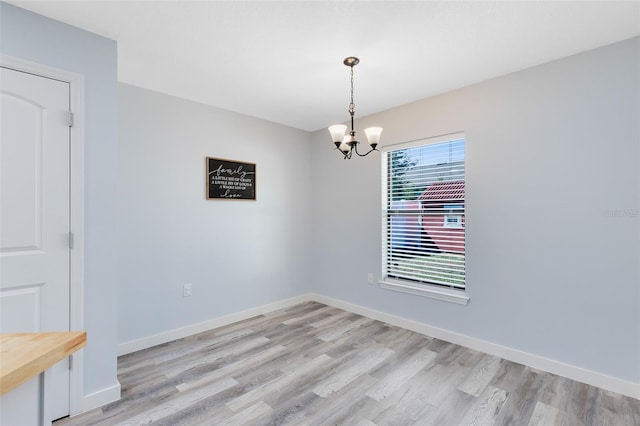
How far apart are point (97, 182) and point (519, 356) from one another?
11.8 feet

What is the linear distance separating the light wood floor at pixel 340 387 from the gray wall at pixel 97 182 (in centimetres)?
42

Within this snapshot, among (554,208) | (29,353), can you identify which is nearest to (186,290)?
(29,353)

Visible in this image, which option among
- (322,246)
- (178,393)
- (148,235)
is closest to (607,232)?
(322,246)

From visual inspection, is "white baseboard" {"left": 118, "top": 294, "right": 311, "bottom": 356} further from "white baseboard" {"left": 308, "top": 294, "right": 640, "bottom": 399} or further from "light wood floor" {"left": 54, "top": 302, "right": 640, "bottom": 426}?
"white baseboard" {"left": 308, "top": 294, "right": 640, "bottom": 399}

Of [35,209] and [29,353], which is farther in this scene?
[35,209]

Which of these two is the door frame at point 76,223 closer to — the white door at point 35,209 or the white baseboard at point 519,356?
the white door at point 35,209

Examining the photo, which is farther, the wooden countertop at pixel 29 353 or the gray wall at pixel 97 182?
the gray wall at pixel 97 182

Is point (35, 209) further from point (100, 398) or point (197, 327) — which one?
point (197, 327)

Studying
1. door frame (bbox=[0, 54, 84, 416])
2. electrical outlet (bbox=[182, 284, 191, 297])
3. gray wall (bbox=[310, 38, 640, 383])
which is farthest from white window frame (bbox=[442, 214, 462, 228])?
door frame (bbox=[0, 54, 84, 416])

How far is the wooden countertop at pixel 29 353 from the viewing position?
78 centimetres

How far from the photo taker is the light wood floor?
1930mm

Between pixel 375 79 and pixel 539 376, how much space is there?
9.33ft

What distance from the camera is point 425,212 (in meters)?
3.29

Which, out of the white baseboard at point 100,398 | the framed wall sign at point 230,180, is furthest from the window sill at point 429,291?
the white baseboard at point 100,398
